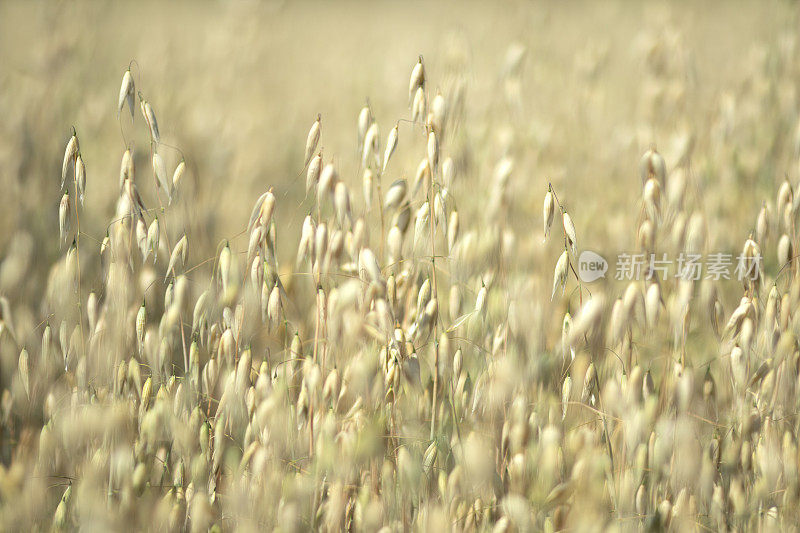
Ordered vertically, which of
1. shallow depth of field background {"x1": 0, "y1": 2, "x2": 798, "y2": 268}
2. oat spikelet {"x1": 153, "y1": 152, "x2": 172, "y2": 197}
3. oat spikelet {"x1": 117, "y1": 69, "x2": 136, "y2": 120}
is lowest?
oat spikelet {"x1": 153, "y1": 152, "x2": 172, "y2": 197}

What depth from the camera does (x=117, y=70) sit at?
186 centimetres

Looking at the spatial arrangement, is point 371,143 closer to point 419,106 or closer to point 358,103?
point 419,106

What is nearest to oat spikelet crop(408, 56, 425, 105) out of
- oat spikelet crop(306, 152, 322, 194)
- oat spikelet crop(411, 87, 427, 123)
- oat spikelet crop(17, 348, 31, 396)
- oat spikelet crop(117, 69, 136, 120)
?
oat spikelet crop(411, 87, 427, 123)

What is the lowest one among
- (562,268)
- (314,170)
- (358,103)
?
(562,268)

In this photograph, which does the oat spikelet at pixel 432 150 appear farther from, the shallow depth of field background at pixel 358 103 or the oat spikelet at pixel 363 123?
the shallow depth of field background at pixel 358 103

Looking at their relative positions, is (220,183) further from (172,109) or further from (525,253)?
(525,253)

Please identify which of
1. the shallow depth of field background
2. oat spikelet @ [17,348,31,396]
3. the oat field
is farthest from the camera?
the shallow depth of field background

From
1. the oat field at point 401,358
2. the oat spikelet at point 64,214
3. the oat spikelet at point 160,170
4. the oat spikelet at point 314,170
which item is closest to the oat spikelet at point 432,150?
the oat field at point 401,358

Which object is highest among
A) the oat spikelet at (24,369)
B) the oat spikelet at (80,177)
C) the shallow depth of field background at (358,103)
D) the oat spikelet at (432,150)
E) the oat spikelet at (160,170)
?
the shallow depth of field background at (358,103)

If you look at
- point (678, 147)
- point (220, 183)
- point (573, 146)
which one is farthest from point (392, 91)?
point (678, 147)

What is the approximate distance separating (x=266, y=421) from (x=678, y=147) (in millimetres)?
776

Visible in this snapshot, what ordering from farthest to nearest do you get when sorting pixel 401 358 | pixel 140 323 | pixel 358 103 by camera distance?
pixel 358 103 → pixel 140 323 → pixel 401 358

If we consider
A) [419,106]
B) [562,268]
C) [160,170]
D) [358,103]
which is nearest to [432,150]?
[419,106]

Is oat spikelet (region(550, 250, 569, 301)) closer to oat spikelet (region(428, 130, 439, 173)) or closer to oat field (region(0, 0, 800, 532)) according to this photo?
oat field (region(0, 0, 800, 532))
